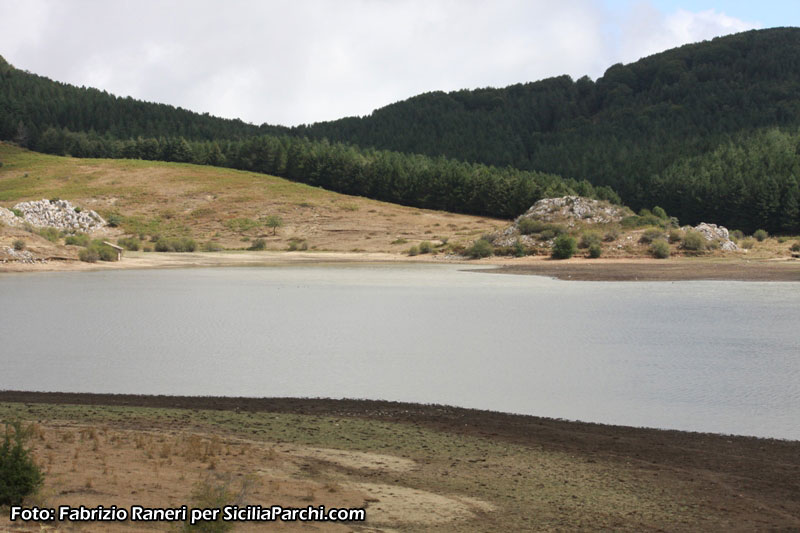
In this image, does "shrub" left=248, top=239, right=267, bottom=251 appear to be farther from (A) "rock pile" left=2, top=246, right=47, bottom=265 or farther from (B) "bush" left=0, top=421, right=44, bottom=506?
(B) "bush" left=0, top=421, right=44, bottom=506

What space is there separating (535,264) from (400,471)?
57.9m

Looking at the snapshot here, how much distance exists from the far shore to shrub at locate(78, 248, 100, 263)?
0.64m

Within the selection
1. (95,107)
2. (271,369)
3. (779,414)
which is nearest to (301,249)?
(271,369)

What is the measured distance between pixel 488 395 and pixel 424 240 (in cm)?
6933

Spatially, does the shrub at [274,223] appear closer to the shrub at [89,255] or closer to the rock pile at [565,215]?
the rock pile at [565,215]

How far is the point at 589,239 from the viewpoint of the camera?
7162 centimetres

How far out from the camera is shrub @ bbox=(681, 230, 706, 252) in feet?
229

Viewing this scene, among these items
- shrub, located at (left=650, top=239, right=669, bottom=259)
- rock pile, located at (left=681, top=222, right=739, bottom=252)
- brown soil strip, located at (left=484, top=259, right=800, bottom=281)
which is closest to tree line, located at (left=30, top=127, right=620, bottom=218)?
rock pile, located at (left=681, top=222, right=739, bottom=252)

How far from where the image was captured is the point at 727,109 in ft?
549

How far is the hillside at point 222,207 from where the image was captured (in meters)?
90.9

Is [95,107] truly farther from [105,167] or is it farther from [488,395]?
[488,395]

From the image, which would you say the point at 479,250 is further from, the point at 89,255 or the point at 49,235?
the point at 49,235

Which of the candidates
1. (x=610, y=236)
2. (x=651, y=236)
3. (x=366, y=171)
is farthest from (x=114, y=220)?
(x=651, y=236)

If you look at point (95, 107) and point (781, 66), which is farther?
point (781, 66)
